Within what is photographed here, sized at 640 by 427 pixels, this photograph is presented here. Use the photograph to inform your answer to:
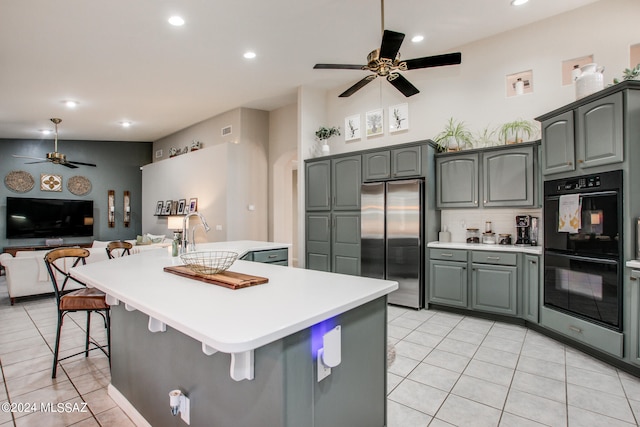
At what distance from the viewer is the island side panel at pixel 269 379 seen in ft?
3.50

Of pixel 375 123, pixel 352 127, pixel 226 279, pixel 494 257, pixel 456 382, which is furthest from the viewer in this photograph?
pixel 352 127

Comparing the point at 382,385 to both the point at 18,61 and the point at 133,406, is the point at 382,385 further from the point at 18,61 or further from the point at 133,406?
the point at 18,61

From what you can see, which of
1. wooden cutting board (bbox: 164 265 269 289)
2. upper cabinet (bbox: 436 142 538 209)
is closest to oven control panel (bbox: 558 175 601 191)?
upper cabinet (bbox: 436 142 538 209)

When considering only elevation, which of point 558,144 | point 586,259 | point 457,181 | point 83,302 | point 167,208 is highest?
point 558,144

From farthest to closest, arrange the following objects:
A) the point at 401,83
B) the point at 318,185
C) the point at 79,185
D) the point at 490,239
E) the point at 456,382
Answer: the point at 79,185 → the point at 318,185 → the point at 490,239 → the point at 401,83 → the point at 456,382

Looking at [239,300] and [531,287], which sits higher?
[239,300]

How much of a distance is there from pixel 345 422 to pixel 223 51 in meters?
4.36

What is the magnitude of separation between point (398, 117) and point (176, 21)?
3187 millimetres

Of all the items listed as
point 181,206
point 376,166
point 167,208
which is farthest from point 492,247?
point 167,208

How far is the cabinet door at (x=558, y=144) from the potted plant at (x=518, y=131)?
54cm

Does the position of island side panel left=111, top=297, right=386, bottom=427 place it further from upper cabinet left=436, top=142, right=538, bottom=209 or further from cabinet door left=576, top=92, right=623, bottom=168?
upper cabinet left=436, top=142, right=538, bottom=209

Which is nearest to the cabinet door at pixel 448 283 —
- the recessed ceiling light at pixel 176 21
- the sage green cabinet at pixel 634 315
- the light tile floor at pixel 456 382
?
the light tile floor at pixel 456 382

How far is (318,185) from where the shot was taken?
5.21 meters

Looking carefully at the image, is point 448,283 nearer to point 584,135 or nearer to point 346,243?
point 346,243
